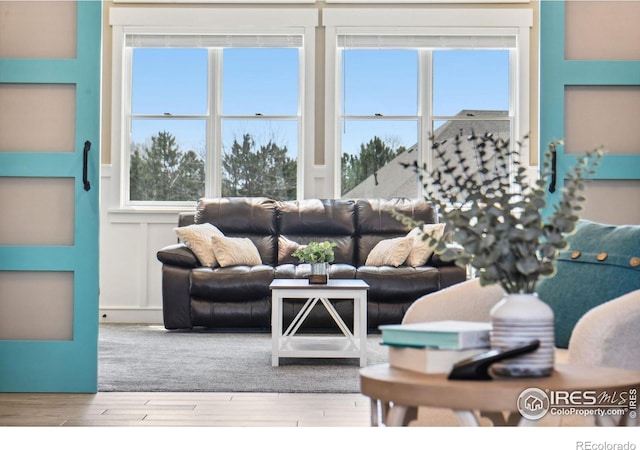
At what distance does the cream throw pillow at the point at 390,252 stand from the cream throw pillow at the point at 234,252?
2.84ft

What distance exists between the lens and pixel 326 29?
7.23 m

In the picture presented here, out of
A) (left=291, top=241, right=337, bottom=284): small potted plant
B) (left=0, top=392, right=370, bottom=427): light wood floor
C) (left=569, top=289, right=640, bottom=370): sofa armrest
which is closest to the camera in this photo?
(left=569, top=289, right=640, bottom=370): sofa armrest

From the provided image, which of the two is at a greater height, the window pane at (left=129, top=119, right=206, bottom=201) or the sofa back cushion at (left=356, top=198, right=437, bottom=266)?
the window pane at (left=129, top=119, right=206, bottom=201)

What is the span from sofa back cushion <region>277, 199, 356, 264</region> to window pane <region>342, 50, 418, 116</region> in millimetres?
1035

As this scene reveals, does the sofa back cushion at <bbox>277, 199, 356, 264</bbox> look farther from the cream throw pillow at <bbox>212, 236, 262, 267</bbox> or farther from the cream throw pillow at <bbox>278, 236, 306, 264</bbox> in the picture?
the cream throw pillow at <bbox>212, 236, 262, 267</bbox>

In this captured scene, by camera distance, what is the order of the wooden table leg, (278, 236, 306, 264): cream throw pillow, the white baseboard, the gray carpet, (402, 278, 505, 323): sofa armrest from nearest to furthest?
1. the wooden table leg
2. (402, 278, 505, 323): sofa armrest
3. the gray carpet
4. (278, 236, 306, 264): cream throw pillow
5. the white baseboard

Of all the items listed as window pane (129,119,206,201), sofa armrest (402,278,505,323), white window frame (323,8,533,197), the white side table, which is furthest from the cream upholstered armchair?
window pane (129,119,206,201)

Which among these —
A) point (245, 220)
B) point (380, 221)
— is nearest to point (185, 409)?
point (245, 220)

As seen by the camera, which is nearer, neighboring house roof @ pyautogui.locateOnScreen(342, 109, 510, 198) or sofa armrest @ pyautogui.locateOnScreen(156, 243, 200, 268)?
sofa armrest @ pyautogui.locateOnScreen(156, 243, 200, 268)

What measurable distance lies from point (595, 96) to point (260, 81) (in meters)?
4.41

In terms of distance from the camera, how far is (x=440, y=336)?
157cm

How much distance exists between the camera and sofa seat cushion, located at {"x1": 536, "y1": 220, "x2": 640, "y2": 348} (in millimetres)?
2295
